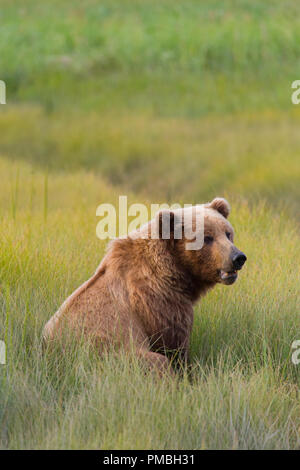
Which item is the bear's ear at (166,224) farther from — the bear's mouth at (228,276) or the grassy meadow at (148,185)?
the grassy meadow at (148,185)

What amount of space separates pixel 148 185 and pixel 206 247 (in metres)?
9.02

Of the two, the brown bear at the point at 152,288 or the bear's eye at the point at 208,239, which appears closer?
the brown bear at the point at 152,288

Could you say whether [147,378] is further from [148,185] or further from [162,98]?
[162,98]

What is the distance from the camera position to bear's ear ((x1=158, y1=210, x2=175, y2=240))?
4793 millimetres

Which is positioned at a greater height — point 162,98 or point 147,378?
point 162,98

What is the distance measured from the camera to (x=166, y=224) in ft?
15.8

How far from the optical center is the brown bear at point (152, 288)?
466 centimetres

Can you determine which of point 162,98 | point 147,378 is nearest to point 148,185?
point 162,98

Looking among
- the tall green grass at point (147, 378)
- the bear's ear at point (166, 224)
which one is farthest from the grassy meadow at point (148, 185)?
the bear's ear at point (166, 224)

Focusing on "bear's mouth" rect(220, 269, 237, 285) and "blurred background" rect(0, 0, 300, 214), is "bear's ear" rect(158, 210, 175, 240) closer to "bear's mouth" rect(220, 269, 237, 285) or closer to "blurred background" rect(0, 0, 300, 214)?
"bear's mouth" rect(220, 269, 237, 285)

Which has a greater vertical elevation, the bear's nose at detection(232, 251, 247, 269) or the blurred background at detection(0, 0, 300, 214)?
the blurred background at detection(0, 0, 300, 214)

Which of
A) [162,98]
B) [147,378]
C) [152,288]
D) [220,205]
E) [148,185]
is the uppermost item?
[162,98]

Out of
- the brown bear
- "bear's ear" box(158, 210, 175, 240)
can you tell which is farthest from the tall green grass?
"bear's ear" box(158, 210, 175, 240)

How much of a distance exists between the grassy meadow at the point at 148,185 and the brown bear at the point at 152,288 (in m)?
0.17
